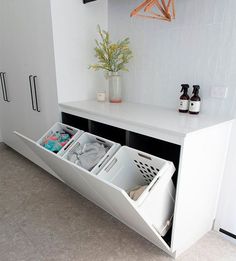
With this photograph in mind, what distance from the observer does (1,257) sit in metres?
1.49

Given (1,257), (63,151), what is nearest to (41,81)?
(63,151)

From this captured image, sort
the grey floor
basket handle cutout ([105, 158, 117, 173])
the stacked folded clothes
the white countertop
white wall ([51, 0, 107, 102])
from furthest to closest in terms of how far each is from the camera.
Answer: white wall ([51, 0, 107, 102]) → the stacked folded clothes → the grey floor → basket handle cutout ([105, 158, 117, 173]) → the white countertop

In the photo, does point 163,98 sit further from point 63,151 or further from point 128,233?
point 128,233

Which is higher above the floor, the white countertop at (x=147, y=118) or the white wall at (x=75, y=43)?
the white wall at (x=75, y=43)

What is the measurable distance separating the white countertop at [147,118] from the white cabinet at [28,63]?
32cm

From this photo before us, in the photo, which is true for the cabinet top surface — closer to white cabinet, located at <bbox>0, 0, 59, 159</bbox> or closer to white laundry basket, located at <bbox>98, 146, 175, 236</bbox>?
white laundry basket, located at <bbox>98, 146, 175, 236</bbox>

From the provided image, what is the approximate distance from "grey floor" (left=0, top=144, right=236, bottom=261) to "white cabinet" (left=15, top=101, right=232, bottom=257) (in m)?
0.12

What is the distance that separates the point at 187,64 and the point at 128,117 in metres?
0.63

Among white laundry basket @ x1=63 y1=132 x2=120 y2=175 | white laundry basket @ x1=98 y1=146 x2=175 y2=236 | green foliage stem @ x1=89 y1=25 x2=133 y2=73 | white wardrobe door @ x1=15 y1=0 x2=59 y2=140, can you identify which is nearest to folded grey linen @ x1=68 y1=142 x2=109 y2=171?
white laundry basket @ x1=63 y1=132 x2=120 y2=175

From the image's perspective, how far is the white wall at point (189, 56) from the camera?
1.48 m

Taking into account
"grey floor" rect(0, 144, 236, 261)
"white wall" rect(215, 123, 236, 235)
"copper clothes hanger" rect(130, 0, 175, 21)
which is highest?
"copper clothes hanger" rect(130, 0, 175, 21)

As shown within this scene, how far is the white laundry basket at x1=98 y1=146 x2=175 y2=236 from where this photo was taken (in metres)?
1.20

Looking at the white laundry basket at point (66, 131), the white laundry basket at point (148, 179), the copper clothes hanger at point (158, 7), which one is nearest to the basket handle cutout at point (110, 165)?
the white laundry basket at point (148, 179)

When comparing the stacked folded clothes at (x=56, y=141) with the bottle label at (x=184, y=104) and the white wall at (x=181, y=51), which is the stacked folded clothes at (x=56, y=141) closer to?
the white wall at (x=181, y=51)
